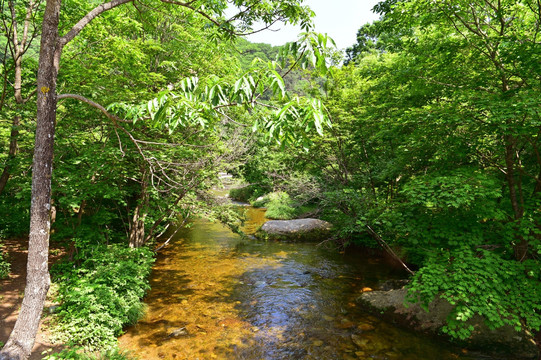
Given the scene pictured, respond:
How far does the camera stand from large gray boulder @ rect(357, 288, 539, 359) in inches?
213

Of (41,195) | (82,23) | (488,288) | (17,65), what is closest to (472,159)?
(488,288)

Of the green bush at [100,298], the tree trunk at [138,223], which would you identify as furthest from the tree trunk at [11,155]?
the tree trunk at [138,223]

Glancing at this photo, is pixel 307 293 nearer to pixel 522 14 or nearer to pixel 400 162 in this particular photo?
pixel 400 162

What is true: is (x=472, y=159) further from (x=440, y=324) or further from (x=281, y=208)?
(x=281, y=208)

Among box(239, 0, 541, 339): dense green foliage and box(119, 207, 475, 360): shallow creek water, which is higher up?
box(239, 0, 541, 339): dense green foliage

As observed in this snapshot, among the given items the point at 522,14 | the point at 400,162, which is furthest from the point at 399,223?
the point at 522,14

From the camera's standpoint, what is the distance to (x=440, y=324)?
6086 mm

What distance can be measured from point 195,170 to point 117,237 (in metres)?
4.13

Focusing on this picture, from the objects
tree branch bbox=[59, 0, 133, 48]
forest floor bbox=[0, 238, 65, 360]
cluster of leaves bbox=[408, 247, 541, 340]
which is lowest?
forest floor bbox=[0, 238, 65, 360]

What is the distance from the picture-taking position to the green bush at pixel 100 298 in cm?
505

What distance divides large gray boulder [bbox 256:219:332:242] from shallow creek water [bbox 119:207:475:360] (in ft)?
5.56

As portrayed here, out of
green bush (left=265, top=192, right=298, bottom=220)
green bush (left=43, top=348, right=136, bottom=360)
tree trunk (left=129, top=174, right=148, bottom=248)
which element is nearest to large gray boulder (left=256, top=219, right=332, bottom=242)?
green bush (left=265, top=192, right=298, bottom=220)

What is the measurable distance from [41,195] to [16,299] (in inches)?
184

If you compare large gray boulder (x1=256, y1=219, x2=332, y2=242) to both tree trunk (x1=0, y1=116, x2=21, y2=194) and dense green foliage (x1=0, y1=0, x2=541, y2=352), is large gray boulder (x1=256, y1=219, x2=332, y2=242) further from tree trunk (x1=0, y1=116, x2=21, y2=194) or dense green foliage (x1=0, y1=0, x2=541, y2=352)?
tree trunk (x1=0, y1=116, x2=21, y2=194)
